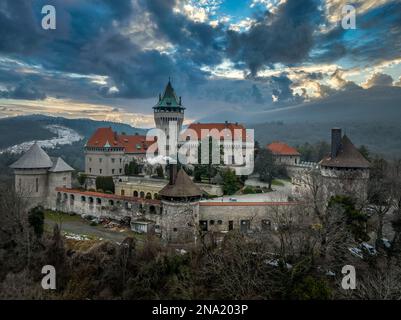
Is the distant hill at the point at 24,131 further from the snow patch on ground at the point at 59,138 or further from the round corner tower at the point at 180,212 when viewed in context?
the round corner tower at the point at 180,212

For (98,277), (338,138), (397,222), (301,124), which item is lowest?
(98,277)

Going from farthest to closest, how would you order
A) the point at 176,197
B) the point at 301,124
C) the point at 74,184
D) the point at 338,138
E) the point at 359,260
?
the point at 301,124 → the point at 74,184 → the point at 338,138 → the point at 176,197 → the point at 359,260

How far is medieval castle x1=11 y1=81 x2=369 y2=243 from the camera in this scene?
26797mm

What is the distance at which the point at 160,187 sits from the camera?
36875 millimetres

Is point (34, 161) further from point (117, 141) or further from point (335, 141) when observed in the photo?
point (335, 141)

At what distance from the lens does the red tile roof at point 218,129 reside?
162 ft

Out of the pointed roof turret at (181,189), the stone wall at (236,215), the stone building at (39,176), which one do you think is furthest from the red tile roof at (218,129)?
the pointed roof turret at (181,189)

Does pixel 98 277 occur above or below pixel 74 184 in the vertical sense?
below

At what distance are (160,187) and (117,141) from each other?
1399 cm

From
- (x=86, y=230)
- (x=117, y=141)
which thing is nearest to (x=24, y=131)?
(x=117, y=141)

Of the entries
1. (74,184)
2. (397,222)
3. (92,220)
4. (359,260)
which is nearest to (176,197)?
(92,220)

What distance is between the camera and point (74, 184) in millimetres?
45625
